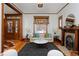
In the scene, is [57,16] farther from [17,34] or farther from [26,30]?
[17,34]

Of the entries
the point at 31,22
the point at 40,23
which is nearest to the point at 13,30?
the point at 31,22

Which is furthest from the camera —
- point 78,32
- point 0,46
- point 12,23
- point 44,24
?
point 44,24

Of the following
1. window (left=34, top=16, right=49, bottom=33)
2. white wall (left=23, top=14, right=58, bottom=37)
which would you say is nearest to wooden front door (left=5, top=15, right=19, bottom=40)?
white wall (left=23, top=14, right=58, bottom=37)

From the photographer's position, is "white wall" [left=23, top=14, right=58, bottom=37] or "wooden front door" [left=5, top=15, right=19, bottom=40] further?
"white wall" [left=23, top=14, right=58, bottom=37]

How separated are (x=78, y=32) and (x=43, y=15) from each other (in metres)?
3.02

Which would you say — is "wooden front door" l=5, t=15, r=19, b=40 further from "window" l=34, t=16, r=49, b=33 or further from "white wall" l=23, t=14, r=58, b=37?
"window" l=34, t=16, r=49, b=33

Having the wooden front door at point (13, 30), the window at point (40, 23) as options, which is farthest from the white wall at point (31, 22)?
the wooden front door at point (13, 30)

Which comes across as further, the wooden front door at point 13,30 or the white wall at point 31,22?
the white wall at point 31,22

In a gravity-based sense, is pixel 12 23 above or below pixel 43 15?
below

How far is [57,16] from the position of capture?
636 centimetres

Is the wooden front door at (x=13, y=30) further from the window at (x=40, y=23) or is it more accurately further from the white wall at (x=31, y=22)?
the window at (x=40, y=23)

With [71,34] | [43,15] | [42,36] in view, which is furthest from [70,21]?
[43,15]

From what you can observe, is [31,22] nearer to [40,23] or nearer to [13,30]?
[40,23]

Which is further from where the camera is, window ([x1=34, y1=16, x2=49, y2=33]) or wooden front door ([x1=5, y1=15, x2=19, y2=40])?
window ([x1=34, y1=16, x2=49, y2=33])
